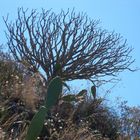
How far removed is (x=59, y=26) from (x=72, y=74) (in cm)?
208

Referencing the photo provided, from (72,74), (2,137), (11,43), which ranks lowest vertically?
(2,137)

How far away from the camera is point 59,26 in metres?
16.8

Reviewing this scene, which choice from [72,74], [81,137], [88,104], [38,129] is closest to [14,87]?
[81,137]

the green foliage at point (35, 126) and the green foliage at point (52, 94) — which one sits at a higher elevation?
the green foliage at point (52, 94)

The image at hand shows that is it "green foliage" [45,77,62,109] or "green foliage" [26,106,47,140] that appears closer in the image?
"green foliage" [26,106,47,140]

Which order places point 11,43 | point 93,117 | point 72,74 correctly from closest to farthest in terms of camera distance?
1. point 93,117
2. point 72,74
3. point 11,43

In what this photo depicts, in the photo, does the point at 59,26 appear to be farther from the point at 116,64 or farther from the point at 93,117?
the point at 93,117

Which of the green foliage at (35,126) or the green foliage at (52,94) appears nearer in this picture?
the green foliage at (35,126)

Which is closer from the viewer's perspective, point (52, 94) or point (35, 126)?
point (35, 126)

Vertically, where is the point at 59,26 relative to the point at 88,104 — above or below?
above

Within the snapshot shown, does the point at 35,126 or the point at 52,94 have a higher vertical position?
the point at 52,94

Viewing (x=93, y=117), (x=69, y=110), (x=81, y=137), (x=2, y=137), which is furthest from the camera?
(x=93, y=117)

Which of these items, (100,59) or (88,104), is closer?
(88,104)

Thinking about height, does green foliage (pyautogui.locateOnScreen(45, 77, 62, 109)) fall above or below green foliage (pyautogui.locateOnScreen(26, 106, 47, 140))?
above
